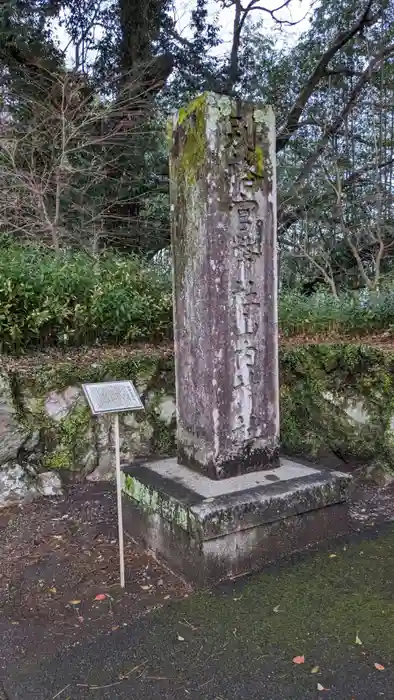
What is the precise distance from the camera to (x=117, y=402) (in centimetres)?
253

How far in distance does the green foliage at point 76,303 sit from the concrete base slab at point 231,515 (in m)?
A: 1.78

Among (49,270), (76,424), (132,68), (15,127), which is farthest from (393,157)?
(76,424)

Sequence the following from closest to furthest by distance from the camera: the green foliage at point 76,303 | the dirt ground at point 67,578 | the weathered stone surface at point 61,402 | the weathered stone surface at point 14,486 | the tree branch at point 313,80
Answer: the dirt ground at point 67,578, the weathered stone surface at point 14,486, the weathered stone surface at point 61,402, the green foliage at point 76,303, the tree branch at point 313,80

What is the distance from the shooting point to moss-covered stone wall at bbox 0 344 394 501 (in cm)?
382

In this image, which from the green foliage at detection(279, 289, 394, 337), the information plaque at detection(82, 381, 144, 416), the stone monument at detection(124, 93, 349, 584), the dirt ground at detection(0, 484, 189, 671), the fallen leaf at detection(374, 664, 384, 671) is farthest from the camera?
the green foliage at detection(279, 289, 394, 337)

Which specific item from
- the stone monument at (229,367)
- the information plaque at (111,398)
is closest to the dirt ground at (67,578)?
the stone monument at (229,367)

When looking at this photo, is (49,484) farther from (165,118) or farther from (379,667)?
(165,118)

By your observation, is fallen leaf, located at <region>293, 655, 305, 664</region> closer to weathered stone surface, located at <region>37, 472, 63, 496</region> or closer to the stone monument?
the stone monument

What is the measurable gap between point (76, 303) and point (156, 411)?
121cm

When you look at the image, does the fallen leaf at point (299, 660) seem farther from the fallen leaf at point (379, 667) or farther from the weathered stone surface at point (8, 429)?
the weathered stone surface at point (8, 429)

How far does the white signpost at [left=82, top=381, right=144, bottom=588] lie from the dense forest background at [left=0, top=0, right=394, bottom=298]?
4086mm

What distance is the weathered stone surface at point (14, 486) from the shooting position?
3600mm

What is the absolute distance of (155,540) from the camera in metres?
2.88

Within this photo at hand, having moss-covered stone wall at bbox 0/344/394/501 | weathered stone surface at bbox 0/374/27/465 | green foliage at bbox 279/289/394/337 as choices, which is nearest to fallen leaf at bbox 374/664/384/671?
moss-covered stone wall at bbox 0/344/394/501
